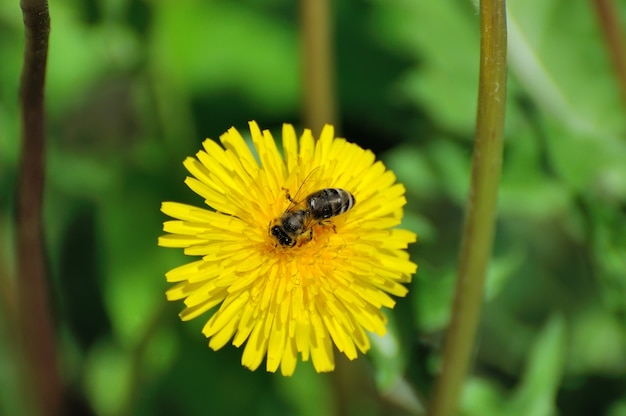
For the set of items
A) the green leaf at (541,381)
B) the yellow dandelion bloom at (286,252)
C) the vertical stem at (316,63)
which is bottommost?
the green leaf at (541,381)

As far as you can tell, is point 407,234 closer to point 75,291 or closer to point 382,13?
point 75,291

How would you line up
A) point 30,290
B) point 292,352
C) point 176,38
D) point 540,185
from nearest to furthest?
point 292,352 → point 30,290 → point 540,185 → point 176,38

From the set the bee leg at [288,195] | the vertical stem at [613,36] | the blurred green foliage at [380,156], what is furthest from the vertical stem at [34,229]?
the vertical stem at [613,36]

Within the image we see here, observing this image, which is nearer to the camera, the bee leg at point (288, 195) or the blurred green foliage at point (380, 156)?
the bee leg at point (288, 195)

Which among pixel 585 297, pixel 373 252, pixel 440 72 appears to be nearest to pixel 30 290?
pixel 373 252

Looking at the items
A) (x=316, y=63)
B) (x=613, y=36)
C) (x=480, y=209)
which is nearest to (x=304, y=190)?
(x=480, y=209)

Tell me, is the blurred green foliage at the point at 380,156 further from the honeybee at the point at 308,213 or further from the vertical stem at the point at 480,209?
the honeybee at the point at 308,213

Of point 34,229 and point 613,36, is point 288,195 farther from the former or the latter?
point 613,36
